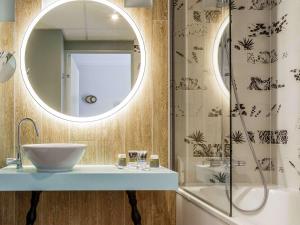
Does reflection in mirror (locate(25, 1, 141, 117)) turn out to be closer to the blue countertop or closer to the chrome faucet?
the chrome faucet

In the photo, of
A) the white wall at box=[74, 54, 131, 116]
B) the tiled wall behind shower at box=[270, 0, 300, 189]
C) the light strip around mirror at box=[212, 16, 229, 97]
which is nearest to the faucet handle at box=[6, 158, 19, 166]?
the white wall at box=[74, 54, 131, 116]

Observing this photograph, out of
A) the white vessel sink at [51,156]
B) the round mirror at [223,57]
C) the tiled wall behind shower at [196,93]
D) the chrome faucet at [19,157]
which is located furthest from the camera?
the chrome faucet at [19,157]

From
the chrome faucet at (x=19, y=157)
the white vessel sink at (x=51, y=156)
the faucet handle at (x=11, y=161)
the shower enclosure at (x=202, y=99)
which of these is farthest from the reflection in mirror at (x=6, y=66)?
the shower enclosure at (x=202, y=99)

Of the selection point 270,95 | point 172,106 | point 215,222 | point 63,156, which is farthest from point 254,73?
point 63,156

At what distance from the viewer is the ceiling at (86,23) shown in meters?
2.70

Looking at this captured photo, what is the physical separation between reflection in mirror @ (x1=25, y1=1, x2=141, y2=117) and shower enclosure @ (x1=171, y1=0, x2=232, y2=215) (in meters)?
0.36

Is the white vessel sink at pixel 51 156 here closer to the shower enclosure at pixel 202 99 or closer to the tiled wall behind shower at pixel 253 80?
the shower enclosure at pixel 202 99

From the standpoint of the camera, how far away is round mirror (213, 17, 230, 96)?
1884 millimetres

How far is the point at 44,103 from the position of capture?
105 inches

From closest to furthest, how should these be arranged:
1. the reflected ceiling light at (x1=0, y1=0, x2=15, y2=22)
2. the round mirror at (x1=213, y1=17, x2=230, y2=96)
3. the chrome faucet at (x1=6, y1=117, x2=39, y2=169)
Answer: the round mirror at (x1=213, y1=17, x2=230, y2=96) → the chrome faucet at (x1=6, y1=117, x2=39, y2=169) → the reflected ceiling light at (x1=0, y1=0, x2=15, y2=22)

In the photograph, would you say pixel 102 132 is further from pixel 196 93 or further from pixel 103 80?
pixel 196 93

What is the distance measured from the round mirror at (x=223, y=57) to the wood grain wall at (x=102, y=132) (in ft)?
2.45

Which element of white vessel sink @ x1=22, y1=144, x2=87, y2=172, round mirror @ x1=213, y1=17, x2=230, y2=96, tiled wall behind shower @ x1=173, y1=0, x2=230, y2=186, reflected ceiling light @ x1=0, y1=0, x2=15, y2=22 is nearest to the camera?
round mirror @ x1=213, y1=17, x2=230, y2=96

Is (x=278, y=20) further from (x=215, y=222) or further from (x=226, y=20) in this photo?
(x=215, y=222)
